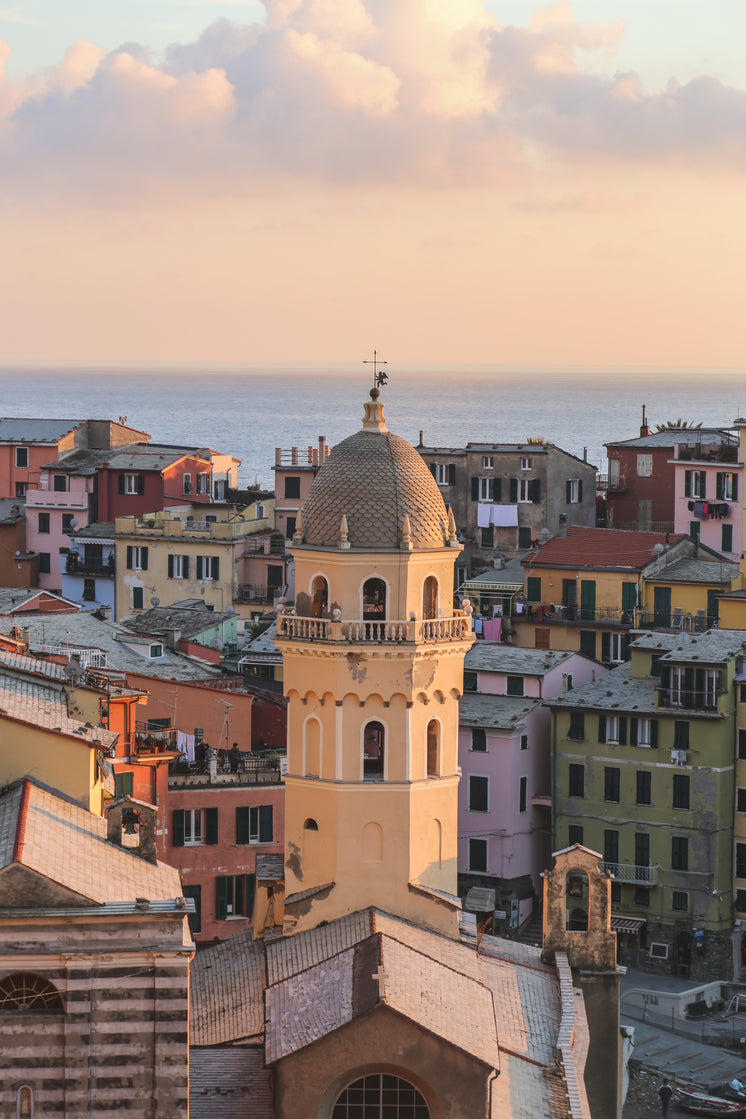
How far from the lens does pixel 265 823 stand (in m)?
60.4

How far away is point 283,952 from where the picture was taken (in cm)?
4297

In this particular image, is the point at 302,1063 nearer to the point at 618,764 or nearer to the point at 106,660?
the point at 106,660

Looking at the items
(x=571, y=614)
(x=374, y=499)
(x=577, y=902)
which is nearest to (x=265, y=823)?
(x=577, y=902)

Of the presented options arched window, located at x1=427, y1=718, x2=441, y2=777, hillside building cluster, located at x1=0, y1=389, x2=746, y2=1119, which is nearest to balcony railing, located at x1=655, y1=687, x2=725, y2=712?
hillside building cluster, located at x1=0, y1=389, x2=746, y2=1119

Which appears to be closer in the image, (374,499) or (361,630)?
(361,630)

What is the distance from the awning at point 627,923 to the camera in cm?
6969

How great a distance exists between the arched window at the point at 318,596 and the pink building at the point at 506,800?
28.3m

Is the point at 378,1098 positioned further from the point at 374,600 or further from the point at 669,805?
the point at 669,805

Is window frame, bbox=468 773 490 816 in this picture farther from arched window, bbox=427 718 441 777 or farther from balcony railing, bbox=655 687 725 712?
arched window, bbox=427 718 441 777

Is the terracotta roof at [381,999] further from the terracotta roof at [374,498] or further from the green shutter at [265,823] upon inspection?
the green shutter at [265,823]

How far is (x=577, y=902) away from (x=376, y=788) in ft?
47.8

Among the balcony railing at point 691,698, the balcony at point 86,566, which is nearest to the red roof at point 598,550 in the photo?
the balcony railing at point 691,698

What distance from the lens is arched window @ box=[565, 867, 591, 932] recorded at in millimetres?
45638

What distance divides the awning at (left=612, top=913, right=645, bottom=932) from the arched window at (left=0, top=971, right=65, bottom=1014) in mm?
39195
